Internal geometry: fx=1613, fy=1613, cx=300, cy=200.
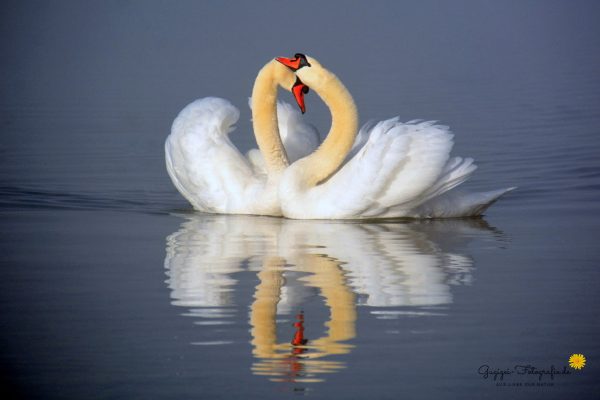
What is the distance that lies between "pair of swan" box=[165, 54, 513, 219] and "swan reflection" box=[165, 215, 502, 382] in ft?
0.53

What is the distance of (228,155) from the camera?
44.6 ft

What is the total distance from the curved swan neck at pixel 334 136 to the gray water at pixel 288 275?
1.82ft

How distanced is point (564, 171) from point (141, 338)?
311 inches

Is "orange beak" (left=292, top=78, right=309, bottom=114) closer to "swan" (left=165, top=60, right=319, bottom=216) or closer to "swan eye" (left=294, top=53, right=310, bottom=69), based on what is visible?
"swan" (left=165, top=60, right=319, bottom=216)

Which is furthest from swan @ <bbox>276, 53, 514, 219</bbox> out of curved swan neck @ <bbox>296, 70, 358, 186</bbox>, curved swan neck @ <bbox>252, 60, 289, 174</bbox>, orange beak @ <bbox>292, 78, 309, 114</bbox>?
curved swan neck @ <bbox>252, 60, 289, 174</bbox>

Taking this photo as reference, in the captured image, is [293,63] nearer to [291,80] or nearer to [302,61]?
[302,61]

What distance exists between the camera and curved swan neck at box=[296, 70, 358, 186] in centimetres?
1337

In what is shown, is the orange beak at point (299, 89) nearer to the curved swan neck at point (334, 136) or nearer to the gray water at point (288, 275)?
the curved swan neck at point (334, 136)

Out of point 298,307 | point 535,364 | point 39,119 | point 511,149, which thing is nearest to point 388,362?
point 535,364

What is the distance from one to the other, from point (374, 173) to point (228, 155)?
5.01ft

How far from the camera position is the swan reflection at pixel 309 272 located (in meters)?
8.63

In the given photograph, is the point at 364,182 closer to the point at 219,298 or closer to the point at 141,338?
the point at 219,298

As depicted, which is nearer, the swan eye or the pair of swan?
the pair of swan

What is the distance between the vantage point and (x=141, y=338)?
28.9 ft
